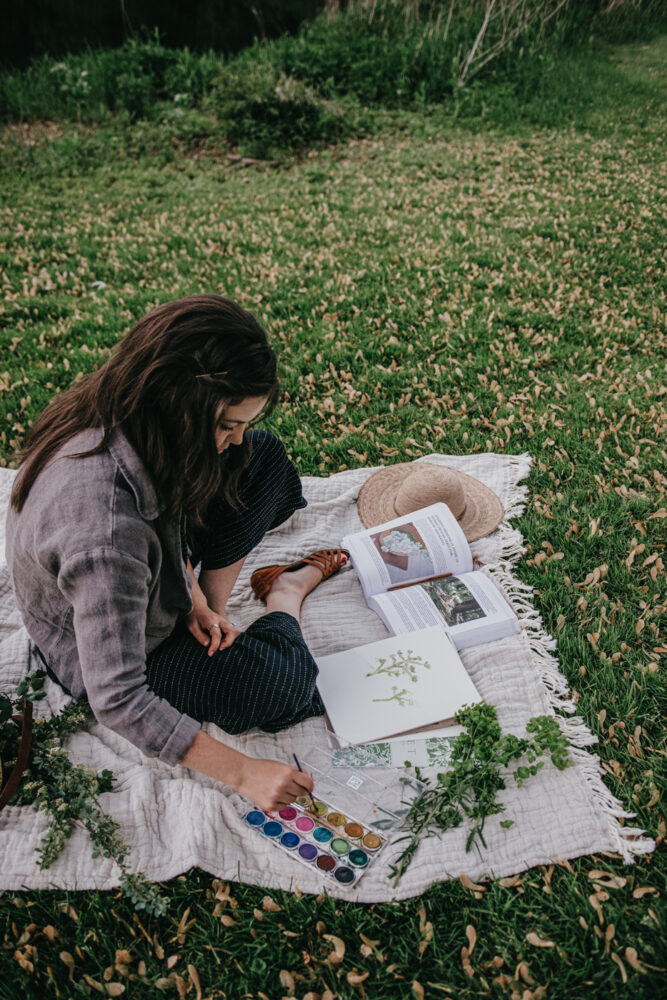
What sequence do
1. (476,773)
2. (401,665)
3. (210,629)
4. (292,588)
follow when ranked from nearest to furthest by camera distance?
(476,773) → (210,629) → (401,665) → (292,588)

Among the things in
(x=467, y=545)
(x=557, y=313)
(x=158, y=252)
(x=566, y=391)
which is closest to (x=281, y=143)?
(x=158, y=252)

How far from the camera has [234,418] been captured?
222 cm

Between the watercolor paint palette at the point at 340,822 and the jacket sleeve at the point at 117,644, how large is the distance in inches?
25.5

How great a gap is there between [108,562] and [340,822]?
1366mm

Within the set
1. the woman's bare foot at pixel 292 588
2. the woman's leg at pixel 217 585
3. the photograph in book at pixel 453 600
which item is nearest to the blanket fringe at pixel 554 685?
the photograph in book at pixel 453 600

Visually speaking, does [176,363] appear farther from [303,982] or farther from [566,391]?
[566,391]

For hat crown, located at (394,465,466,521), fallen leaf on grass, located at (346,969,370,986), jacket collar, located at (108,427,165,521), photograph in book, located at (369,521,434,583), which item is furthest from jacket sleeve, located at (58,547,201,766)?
hat crown, located at (394,465,466,521)

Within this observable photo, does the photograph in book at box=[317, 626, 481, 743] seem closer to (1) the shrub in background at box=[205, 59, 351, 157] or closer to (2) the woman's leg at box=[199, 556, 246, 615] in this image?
(2) the woman's leg at box=[199, 556, 246, 615]

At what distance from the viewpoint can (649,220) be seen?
757 centimetres

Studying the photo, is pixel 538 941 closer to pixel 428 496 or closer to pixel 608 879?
pixel 608 879

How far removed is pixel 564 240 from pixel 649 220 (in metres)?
1.21

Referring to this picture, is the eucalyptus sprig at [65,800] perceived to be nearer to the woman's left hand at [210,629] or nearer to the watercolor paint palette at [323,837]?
the watercolor paint palette at [323,837]

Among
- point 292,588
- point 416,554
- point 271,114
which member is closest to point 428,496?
point 416,554

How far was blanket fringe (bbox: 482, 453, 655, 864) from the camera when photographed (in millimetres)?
2373
